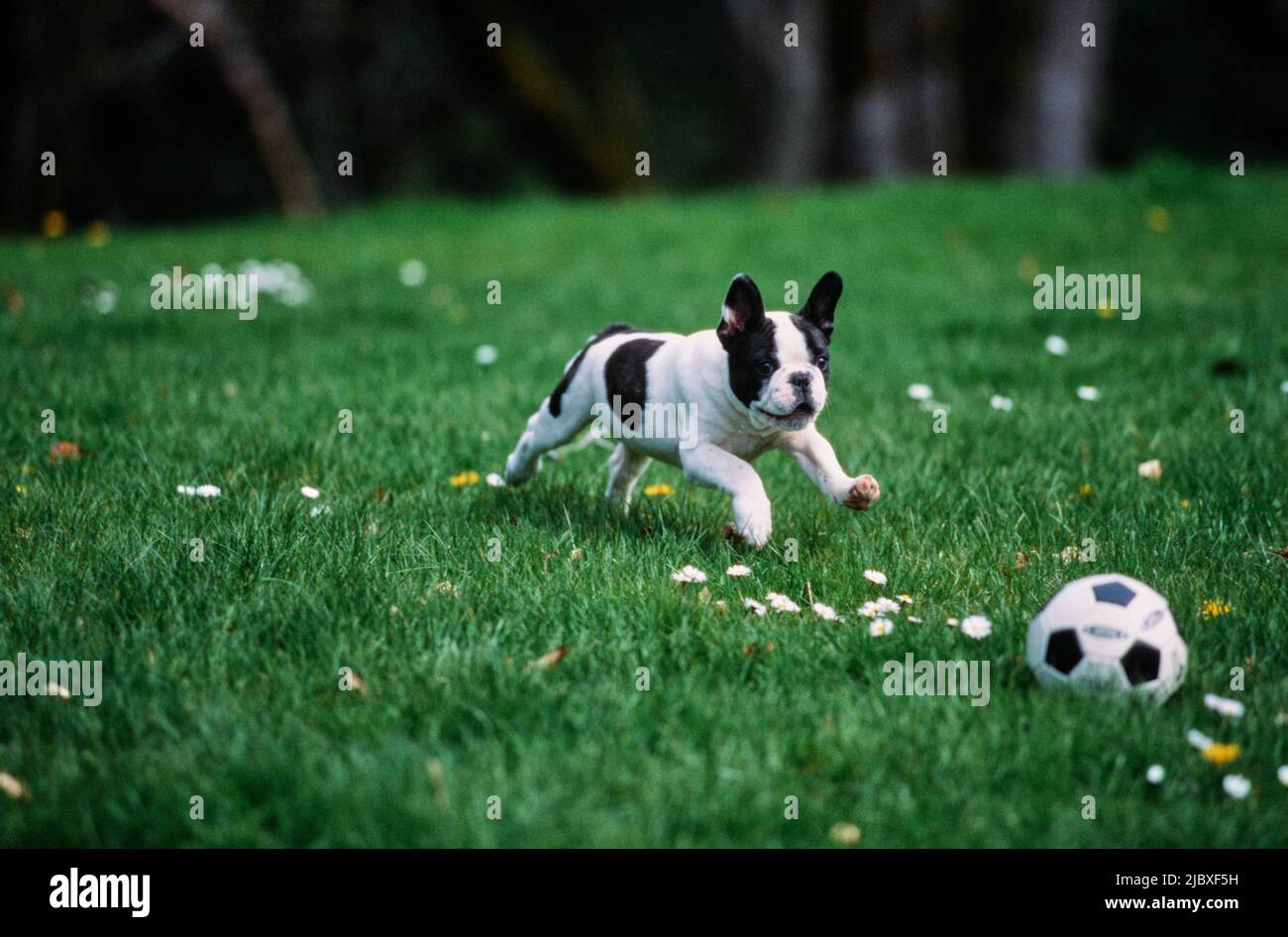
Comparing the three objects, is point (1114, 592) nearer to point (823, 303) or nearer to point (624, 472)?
point (823, 303)

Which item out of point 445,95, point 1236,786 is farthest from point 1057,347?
point 445,95

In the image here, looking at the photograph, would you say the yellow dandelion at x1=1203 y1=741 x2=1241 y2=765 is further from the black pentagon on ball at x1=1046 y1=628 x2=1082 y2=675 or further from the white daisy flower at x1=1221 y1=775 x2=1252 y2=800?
the black pentagon on ball at x1=1046 y1=628 x2=1082 y2=675

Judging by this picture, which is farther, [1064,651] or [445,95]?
[445,95]

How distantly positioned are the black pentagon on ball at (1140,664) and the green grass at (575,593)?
0.09 m

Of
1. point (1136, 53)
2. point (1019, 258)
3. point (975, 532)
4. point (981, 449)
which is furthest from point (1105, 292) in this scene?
point (1136, 53)

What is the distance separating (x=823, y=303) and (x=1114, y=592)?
123cm

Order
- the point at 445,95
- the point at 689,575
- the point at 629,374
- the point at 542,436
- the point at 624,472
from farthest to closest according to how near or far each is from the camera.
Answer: the point at 445,95, the point at 624,472, the point at 542,436, the point at 629,374, the point at 689,575

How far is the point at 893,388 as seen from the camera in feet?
20.3

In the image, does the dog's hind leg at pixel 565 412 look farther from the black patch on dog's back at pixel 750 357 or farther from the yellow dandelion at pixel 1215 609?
the yellow dandelion at pixel 1215 609

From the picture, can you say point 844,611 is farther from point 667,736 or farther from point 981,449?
point 981,449

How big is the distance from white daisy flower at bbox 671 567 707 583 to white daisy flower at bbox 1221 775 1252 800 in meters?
1.43

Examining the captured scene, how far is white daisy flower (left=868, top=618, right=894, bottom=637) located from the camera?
3.13 metres

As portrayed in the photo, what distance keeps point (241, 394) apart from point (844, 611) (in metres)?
3.52

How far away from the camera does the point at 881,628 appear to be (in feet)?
10.3
